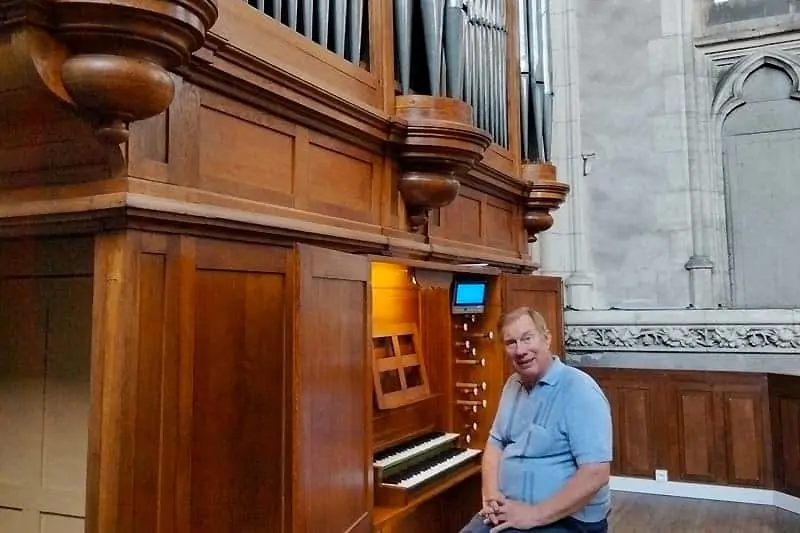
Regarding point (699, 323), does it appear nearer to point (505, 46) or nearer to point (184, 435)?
point (505, 46)

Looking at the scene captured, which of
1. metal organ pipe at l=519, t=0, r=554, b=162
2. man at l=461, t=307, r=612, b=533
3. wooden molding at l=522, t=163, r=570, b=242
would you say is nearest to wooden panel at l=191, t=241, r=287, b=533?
man at l=461, t=307, r=612, b=533

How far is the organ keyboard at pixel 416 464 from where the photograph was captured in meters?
3.28

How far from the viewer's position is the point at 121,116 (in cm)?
196

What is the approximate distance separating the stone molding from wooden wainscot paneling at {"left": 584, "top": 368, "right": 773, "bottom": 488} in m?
0.47

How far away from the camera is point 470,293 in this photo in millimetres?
4156

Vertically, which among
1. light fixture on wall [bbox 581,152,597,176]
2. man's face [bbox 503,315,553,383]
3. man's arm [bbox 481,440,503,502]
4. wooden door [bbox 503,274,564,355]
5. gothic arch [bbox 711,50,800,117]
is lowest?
man's arm [bbox 481,440,503,502]

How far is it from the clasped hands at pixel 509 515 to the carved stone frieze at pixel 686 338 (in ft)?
13.7

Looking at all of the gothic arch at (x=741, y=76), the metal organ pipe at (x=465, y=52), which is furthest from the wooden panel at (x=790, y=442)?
the gothic arch at (x=741, y=76)

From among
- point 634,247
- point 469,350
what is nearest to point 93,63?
point 469,350

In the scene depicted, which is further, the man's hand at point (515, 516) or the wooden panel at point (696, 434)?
the wooden panel at point (696, 434)

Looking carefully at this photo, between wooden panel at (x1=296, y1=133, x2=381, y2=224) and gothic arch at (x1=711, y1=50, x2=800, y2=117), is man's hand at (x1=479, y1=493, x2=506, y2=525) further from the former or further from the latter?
gothic arch at (x1=711, y1=50, x2=800, y2=117)

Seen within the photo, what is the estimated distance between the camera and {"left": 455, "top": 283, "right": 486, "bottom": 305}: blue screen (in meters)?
4.14

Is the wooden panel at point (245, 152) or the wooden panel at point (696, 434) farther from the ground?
the wooden panel at point (245, 152)

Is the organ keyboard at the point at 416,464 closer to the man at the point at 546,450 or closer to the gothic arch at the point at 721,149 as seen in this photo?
the man at the point at 546,450
